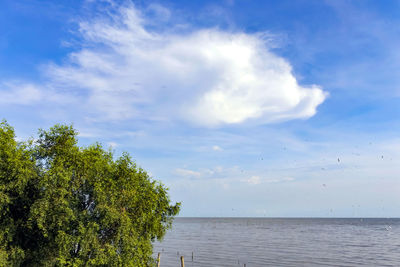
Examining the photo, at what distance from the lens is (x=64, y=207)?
28.3 meters

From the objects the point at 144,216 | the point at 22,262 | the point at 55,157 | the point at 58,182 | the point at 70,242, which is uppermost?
the point at 55,157

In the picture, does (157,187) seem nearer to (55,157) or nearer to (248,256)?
(55,157)

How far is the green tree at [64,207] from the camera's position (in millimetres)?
28375

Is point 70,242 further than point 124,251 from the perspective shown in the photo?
No

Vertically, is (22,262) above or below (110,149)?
below

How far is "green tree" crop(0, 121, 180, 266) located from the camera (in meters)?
28.4

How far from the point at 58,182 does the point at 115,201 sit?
5.55 metres

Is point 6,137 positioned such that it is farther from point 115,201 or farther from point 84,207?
point 115,201

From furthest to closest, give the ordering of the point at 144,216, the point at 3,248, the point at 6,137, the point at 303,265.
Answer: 1. the point at 303,265
2. the point at 144,216
3. the point at 6,137
4. the point at 3,248

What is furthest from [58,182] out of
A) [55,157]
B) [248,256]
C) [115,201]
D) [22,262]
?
[248,256]

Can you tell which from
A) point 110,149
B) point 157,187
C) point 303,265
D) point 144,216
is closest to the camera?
point 144,216

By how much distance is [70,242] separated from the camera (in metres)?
28.6

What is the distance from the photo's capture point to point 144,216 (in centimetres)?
3350

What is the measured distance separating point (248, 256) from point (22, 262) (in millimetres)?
51138
